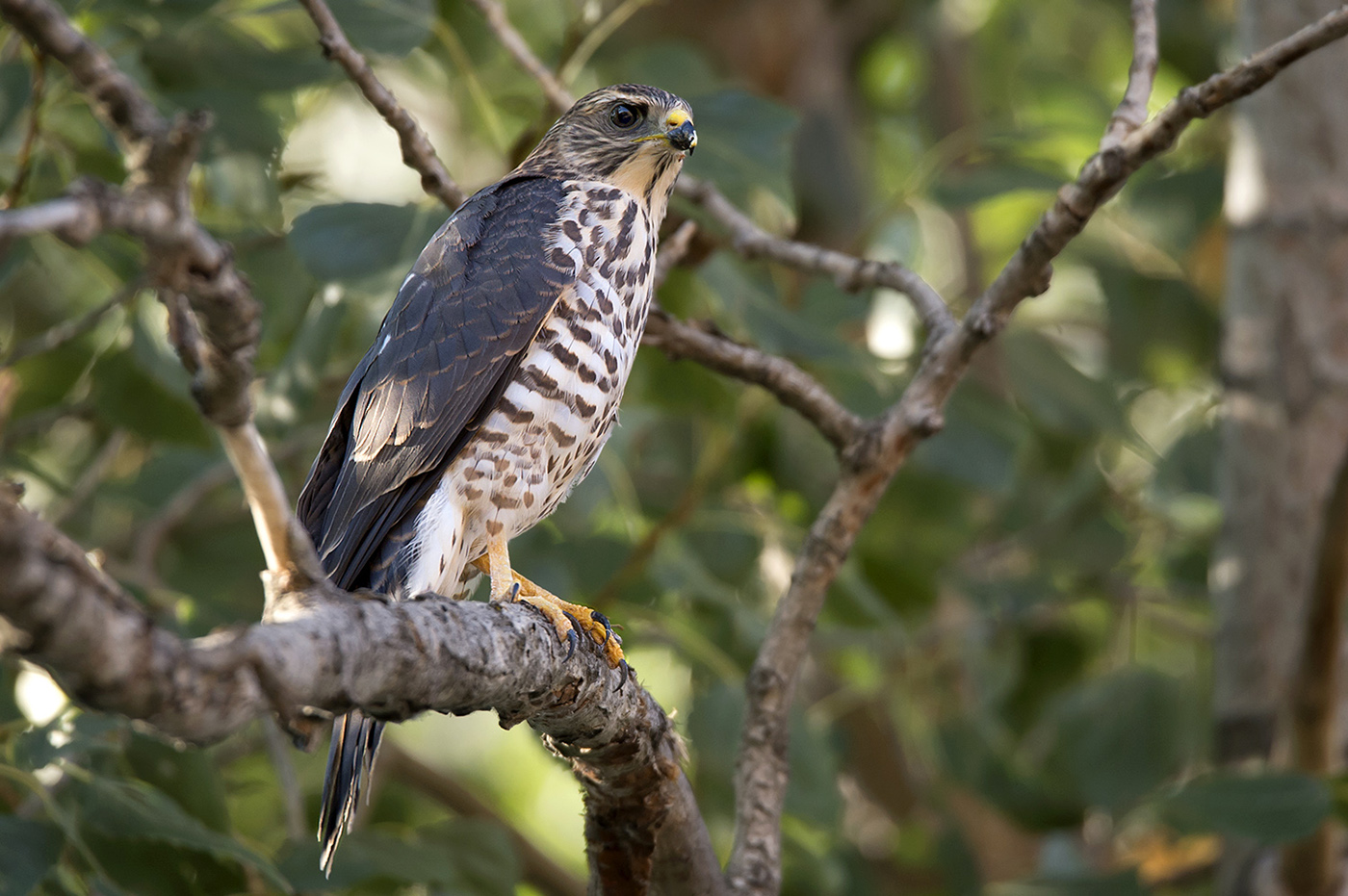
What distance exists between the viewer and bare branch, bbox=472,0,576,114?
11.1 ft

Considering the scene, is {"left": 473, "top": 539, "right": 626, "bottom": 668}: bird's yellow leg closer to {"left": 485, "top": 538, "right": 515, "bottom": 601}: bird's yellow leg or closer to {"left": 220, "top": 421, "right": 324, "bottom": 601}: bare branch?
{"left": 485, "top": 538, "right": 515, "bottom": 601}: bird's yellow leg

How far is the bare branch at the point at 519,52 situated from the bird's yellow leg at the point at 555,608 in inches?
49.2

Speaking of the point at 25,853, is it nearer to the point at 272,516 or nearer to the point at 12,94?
the point at 272,516

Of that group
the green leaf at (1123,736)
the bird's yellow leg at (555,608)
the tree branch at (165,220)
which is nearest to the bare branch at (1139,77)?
the bird's yellow leg at (555,608)

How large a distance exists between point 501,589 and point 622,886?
768 millimetres

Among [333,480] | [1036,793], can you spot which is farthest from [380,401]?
[1036,793]

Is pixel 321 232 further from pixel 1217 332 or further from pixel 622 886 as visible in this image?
pixel 1217 332

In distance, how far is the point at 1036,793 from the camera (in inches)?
193

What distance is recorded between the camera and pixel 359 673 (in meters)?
1.72

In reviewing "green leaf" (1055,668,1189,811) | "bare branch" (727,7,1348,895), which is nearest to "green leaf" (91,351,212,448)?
"bare branch" (727,7,1348,895)

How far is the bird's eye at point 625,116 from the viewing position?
3.80m

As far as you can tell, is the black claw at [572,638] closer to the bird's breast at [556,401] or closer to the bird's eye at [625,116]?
the bird's breast at [556,401]

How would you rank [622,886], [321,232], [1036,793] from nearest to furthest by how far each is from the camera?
[622,886]
[321,232]
[1036,793]

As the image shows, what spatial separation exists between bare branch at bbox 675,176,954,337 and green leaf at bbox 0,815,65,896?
223cm
